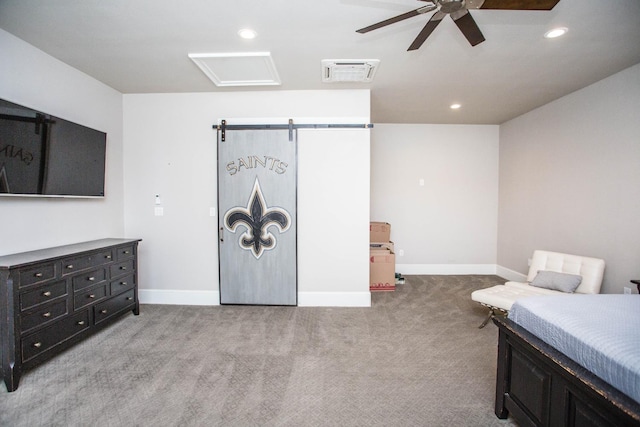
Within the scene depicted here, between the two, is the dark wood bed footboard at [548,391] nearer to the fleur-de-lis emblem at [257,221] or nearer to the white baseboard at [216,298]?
the white baseboard at [216,298]

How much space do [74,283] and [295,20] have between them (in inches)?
115

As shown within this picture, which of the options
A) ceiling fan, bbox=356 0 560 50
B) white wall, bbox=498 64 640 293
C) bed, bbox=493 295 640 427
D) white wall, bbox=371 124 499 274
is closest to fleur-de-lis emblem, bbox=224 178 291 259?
white wall, bbox=371 124 499 274

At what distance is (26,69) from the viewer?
2.43 m

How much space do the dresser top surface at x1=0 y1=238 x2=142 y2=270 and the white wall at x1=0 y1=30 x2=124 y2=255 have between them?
0.13 m

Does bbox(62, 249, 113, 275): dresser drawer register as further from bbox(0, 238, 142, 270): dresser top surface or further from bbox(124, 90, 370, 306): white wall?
bbox(124, 90, 370, 306): white wall

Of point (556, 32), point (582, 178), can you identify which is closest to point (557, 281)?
point (582, 178)

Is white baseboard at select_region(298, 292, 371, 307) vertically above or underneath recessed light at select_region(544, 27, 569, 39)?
underneath

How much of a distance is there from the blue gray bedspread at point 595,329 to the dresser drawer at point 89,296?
3520 millimetres

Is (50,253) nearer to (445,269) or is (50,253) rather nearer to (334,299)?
(334,299)

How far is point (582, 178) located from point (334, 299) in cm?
341

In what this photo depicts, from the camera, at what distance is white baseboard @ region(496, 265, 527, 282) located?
437 centimetres

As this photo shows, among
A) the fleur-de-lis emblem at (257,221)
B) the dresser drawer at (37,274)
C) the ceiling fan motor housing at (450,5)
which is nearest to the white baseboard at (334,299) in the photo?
the fleur-de-lis emblem at (257,221)

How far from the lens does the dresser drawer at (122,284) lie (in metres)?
2.88

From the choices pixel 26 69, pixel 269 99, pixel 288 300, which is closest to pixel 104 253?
pixel 26 69
